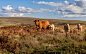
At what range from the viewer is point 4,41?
938cm

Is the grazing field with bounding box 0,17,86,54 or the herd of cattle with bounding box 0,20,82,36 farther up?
the herd of cattle with bounding box 0,20,82,36

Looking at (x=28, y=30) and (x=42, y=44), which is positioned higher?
(x=28, y=30)

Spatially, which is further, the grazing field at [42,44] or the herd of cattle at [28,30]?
the herd of cattle at [28,30]

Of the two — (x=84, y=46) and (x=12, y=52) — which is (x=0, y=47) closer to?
(x=12, y=52)

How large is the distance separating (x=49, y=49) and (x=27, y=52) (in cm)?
178

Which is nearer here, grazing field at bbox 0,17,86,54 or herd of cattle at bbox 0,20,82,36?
grazing field at bbox 0,17,86,54

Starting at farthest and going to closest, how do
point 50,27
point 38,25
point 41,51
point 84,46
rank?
point 38,25
point 50,27
point 84,46
point 41,51

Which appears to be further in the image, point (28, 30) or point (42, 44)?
point (28, 30)

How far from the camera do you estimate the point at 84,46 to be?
26.1 feet

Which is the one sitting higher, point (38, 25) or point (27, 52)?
point (38, 25)

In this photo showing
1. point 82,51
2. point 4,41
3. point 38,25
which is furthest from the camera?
point 38,25

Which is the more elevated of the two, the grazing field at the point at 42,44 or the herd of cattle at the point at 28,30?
the herd of cattle at the point at 28,30

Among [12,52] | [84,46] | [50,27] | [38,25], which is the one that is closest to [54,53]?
[84,46]

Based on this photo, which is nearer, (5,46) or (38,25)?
(5,46)
